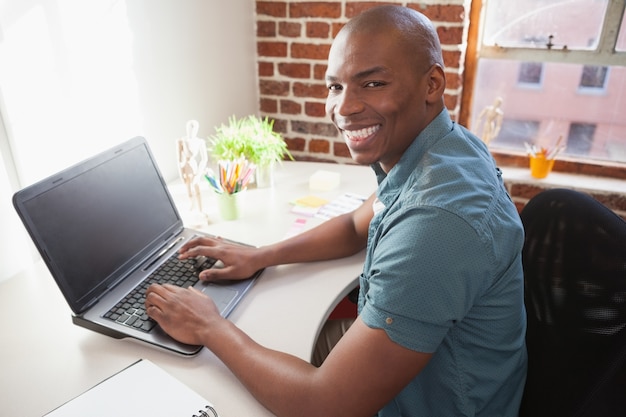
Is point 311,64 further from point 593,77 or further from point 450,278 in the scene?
point 450,278

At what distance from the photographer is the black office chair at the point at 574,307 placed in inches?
28.9

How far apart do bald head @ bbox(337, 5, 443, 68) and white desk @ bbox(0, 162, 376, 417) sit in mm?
520

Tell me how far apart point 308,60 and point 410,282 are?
5.06 feet

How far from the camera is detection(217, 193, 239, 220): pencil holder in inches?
53.7

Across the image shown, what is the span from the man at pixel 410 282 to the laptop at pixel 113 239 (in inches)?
3.1

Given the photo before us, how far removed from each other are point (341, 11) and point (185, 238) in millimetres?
1181

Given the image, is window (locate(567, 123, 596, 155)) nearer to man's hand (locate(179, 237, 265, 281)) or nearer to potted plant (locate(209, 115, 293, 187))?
potted plant (locate(209, 115, 293, 187))

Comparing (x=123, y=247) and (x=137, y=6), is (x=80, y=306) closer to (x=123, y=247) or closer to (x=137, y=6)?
(x=123, y=247)

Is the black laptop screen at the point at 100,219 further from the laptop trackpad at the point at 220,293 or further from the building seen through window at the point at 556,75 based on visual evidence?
the building seen through window at the point at 556,75

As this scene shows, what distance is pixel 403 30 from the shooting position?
820mm

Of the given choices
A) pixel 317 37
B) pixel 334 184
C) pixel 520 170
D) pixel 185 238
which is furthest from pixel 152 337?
pixel 520 170

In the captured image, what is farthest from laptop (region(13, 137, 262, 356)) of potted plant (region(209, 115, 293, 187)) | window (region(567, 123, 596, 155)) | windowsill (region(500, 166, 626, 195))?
window (region(567, 123, 596, 155))

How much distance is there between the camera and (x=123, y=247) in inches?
41.8

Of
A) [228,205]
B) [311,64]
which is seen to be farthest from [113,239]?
[311,64]
